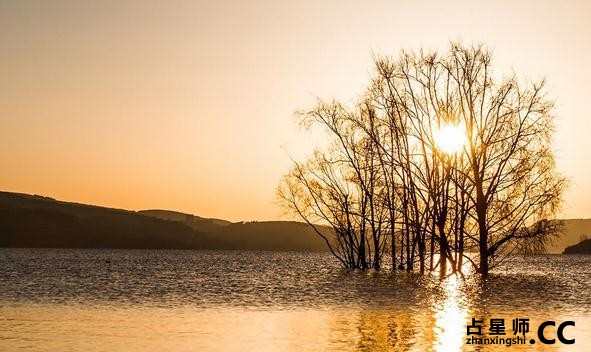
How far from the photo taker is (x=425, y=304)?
3878cm

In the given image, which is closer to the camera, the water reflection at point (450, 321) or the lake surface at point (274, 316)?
the water reflection at point (450, 321)

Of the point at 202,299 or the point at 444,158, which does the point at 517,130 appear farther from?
the point at 202,299

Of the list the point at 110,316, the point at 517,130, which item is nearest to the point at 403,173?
the point at 517,130

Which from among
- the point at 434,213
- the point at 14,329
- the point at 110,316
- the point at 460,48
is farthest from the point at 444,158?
the point at 14,329

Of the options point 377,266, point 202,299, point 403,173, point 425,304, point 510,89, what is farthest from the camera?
point 377,266

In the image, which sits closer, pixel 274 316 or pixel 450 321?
pixel 450 321

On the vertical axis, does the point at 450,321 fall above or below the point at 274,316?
above

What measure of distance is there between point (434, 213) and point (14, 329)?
3766 cm

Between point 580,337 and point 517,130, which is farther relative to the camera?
point 517,130

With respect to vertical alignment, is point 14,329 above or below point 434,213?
below

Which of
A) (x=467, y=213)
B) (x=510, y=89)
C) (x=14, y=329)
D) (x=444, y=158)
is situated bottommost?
(x=14, y=329)

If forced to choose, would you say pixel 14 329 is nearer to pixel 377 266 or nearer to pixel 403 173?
pixel 403 173

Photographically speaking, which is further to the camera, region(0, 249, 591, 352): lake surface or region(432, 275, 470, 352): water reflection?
region(0, 249, 591, 352): lake surface

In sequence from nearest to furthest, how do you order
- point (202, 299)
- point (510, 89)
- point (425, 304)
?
point (425, 304), point (202, 299), point (510, 89)
